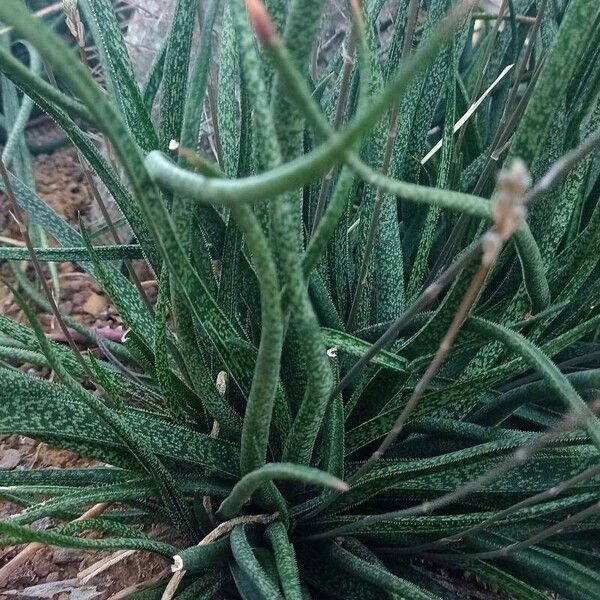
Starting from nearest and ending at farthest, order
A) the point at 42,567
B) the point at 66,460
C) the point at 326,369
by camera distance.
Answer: the point at 326,369
the point at 42,567
the point at 66,460

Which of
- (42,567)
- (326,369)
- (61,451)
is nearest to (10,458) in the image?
(61,451)

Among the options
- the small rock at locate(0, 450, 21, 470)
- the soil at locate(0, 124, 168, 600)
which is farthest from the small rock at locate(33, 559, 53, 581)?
the small rock at locate(0, 450, 21, 470)

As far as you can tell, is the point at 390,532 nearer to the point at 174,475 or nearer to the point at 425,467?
the point at 425,467

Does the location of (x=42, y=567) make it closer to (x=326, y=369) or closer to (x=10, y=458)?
(x=10, y=458)

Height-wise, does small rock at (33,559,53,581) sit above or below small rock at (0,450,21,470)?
below

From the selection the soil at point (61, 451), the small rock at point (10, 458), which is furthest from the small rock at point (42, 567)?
the small rock at point (10, 458)

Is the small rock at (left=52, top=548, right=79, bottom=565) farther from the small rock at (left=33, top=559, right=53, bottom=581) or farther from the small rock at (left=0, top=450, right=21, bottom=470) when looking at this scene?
the small rock at (left=0, top=450, right=21, bottom=470)
